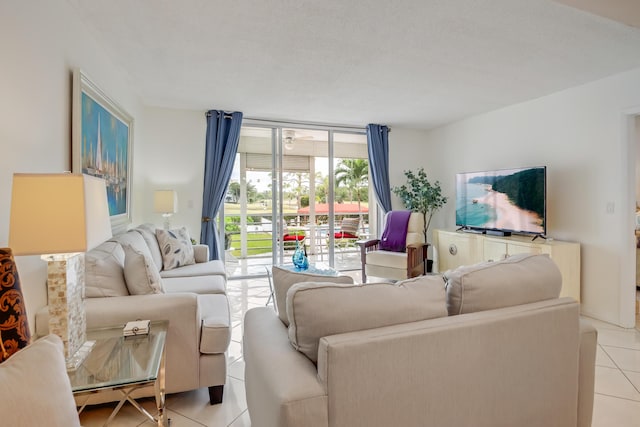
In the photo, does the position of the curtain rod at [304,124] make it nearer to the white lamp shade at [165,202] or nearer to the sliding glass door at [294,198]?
the sliding glass door at [294,198]

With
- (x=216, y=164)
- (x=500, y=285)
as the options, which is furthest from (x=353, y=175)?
(x=500, y=285)

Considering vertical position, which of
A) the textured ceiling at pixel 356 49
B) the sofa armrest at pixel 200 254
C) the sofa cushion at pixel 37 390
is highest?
the textured ceiling at pixel 356 49

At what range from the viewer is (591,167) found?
341 centimetres

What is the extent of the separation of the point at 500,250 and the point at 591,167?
1.22 metres

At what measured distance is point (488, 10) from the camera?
2.11 metres

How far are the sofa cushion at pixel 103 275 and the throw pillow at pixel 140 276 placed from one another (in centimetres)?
5

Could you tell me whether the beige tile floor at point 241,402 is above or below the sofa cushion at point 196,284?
below

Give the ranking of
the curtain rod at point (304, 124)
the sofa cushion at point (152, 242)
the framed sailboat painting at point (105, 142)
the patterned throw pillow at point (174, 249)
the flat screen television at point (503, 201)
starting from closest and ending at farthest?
1. the framed sailboat painting at point (105, 142)
2. the sofa cushion at point (152, 242)
3. the patterned throw pillow at point (174, 249)
4. the flat screen television at point (503, 201)
5. the curtain rod at point (304, 124)

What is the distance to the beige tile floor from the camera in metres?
1.82

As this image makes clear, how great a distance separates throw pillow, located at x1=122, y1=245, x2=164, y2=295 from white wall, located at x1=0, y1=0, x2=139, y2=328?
0.40 metres

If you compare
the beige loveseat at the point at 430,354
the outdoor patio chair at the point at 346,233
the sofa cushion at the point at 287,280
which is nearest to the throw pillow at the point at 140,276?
the beige loveseat at the point at 430,354

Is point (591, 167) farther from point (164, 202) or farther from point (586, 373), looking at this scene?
point (164, 202)

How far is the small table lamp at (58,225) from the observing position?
1213 mm

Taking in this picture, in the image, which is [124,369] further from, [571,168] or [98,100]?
[571,168]
